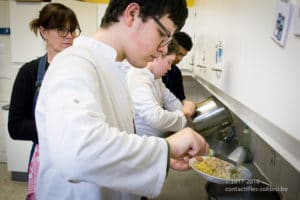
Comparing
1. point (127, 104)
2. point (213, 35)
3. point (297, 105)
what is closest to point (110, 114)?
point (127, 104)

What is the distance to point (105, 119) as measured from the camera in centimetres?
59

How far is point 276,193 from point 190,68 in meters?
1.79

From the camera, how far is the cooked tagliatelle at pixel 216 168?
1.00 meters

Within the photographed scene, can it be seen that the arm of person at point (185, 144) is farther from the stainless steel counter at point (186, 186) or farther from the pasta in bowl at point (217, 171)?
the stainless steel counter at point (186, 186)

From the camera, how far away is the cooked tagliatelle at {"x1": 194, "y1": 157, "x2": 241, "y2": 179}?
1003 mm

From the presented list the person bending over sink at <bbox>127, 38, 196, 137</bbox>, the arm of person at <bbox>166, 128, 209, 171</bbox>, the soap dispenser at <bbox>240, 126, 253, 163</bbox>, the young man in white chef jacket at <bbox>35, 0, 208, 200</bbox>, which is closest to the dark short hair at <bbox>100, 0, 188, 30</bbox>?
the young man in white chef jacket at <bbox>35, 0, 208, 200</bbox>

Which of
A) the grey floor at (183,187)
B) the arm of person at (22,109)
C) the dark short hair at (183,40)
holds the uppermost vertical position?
the dark short hair at (183,40)

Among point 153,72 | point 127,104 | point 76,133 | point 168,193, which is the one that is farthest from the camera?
point 153,72

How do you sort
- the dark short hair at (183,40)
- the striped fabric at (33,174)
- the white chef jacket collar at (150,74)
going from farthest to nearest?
the dark short hair at (183,40)
the white chef jacket collar at (150,74)
the striped fabric at (33,174)

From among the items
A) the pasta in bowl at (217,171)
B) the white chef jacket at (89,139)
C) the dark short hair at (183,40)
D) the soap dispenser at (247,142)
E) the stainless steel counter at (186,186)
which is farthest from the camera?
the dark short hair at (183,40)

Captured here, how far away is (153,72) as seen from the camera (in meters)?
1.61

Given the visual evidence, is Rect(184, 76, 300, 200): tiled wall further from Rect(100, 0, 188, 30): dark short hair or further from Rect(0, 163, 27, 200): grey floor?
Rect(0, 163, 27, 200): grey floor

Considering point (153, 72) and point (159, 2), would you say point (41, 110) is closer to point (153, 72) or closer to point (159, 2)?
point (159, 2)

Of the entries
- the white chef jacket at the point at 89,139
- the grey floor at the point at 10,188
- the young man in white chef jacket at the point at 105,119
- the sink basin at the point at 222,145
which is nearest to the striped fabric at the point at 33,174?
the young man in white chef jacket at the point at 105,119
